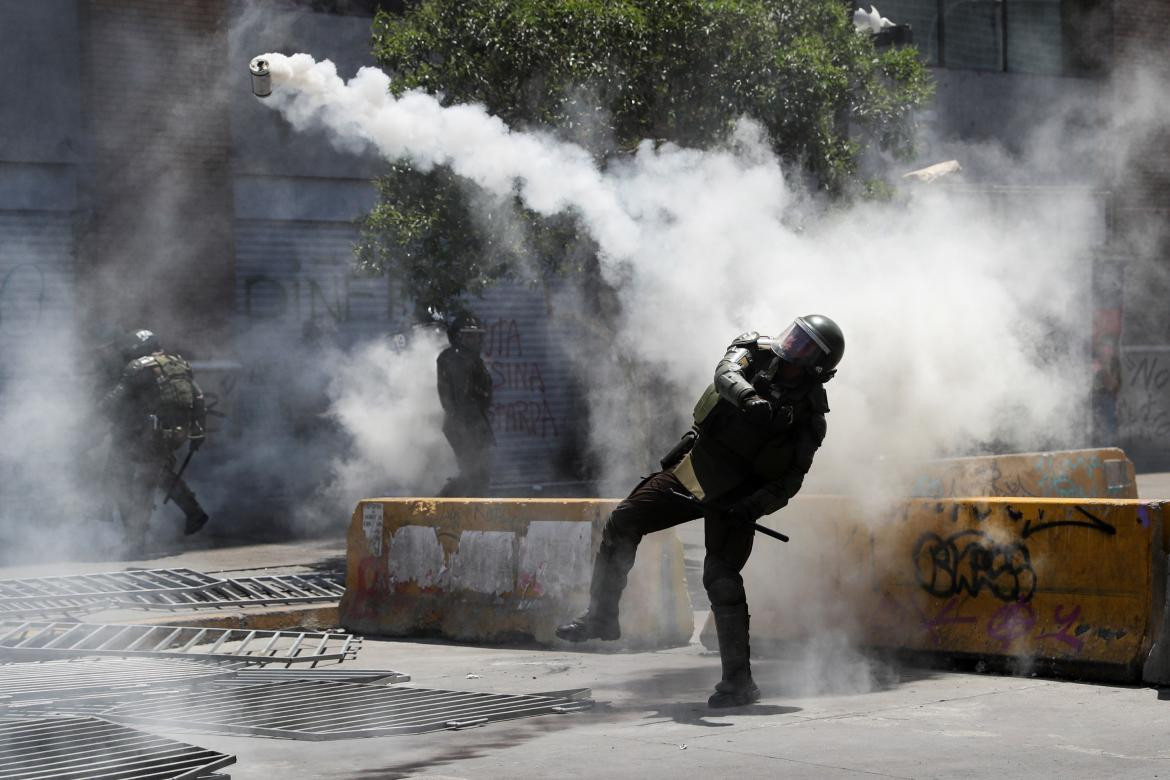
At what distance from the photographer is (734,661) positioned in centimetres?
628

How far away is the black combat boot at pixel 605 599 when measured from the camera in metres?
6.59

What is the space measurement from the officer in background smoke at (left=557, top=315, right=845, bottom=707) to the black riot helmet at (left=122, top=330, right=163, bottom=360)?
7301mm

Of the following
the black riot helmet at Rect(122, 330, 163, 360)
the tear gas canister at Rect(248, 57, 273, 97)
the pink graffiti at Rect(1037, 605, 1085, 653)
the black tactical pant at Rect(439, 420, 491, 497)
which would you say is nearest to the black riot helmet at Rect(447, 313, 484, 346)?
the black tactical pant at Rect(439, 420, 491, 497)

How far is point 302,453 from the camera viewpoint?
15.9 meters

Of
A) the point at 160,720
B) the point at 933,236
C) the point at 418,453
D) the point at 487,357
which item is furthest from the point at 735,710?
the point at 487,357

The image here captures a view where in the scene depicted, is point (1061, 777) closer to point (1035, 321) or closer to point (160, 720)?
point (160, 720)

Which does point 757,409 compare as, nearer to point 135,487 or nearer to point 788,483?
point 788,483

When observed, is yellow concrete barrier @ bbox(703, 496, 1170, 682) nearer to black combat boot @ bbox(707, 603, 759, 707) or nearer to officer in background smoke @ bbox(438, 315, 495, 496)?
black combat boot @ bbox(707, 603, 759, 707)

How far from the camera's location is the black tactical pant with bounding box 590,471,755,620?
6477 millimetres

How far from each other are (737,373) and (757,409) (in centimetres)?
23

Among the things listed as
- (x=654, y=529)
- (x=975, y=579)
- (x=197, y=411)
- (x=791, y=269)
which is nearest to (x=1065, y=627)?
(x=975, y=579)

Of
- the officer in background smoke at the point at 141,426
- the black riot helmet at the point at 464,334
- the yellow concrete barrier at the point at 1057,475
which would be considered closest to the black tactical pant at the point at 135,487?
the officer in background smoke at the point at 141,426

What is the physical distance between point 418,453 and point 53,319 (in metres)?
3.64

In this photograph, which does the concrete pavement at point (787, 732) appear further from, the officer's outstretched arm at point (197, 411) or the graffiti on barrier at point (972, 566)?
the officer's outstretched arm at point (197, 411)
